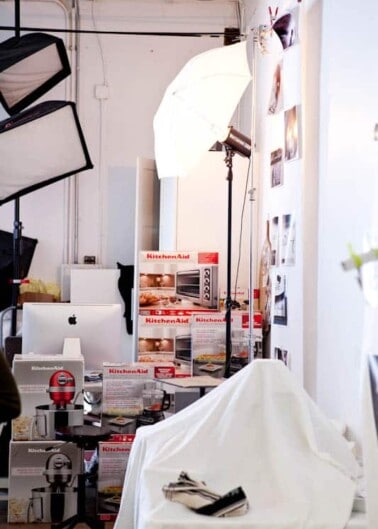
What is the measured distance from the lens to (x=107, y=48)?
699 centimetres

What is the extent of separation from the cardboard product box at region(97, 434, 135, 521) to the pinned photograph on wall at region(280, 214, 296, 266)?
127 centimetres

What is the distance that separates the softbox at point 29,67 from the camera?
18.4 ft

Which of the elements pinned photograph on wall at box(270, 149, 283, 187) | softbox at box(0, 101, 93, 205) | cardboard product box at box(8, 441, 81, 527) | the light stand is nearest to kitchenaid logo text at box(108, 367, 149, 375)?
cardboard product box at box(8, 441, 81, 527)

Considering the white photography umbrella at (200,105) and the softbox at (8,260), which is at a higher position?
the white photography umbrella at (200,105)

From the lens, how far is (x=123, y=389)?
430 centimetres

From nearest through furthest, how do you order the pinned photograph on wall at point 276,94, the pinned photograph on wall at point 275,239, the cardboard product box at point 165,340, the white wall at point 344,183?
the white wall at point 344,183, the pinned photograph on wall at point 276,94, the pinned photograph on wall at point 275,239, the cardboard product box at point 165,340

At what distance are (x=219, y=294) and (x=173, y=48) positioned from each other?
2526 millimetres

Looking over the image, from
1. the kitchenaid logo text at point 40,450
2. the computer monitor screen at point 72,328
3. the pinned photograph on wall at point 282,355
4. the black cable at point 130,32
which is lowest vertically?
the kitchenaid logo text at point 40,450

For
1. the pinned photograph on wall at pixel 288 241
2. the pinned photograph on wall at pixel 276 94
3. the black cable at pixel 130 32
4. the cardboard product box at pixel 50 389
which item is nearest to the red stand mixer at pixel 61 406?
→ the cardboard product box at pixel 50 389

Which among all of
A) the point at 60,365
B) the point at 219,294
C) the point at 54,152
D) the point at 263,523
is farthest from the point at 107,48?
the point at 263,523

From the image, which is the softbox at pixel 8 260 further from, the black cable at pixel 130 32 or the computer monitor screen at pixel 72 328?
the computer monitor screen at pixel 72 328

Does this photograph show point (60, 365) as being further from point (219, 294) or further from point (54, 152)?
point (54, 152)

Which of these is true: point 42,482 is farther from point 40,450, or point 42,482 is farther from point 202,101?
point 202,101

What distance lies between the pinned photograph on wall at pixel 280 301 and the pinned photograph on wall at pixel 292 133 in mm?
684
